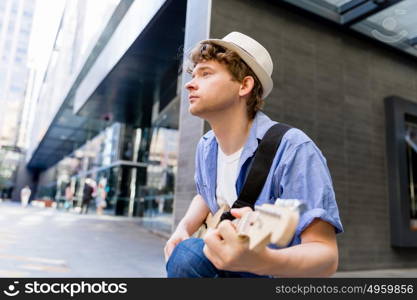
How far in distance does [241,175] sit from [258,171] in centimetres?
11

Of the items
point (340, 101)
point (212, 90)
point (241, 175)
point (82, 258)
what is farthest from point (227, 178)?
point (340, 101)

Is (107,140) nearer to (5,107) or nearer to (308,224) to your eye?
(5,107)

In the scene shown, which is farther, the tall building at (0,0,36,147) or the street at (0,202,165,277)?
the tall building at (0,0,36,147)

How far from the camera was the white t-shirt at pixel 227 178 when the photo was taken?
1.32m

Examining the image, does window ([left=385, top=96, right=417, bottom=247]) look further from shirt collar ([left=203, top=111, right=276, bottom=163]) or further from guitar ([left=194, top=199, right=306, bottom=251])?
guitar ([left=194, top=199, right=306, bottom=251])

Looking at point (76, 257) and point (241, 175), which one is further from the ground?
point (241, 175)

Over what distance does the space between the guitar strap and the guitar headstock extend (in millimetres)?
368

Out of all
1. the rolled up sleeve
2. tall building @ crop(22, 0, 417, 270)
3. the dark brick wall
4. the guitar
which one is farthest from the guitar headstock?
the dark brick wall

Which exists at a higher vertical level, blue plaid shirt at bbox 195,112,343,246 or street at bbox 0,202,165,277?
blue plaid shirt at bbox 195,112,343,246

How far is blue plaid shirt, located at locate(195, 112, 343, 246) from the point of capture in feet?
3.26

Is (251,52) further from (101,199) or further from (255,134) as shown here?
(101,199)

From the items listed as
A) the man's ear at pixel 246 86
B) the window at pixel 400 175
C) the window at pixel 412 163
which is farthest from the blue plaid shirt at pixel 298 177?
the window at pixel 412 163

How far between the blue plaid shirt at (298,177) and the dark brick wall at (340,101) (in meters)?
3.61

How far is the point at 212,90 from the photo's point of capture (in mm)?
1325
